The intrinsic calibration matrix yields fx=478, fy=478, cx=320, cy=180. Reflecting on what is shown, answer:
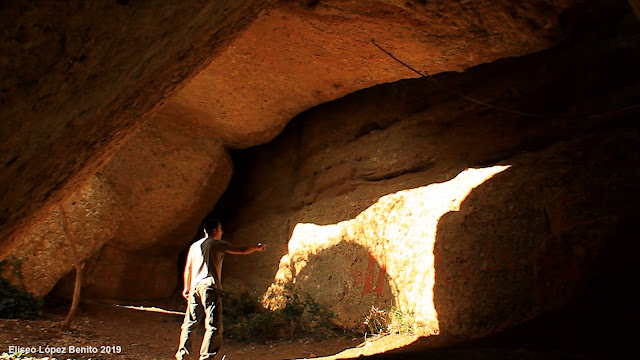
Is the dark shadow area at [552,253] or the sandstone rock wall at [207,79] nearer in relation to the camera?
the sandstone rock wall at [207,79]

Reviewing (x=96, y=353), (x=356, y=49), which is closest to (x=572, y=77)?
(x=356, y=49)

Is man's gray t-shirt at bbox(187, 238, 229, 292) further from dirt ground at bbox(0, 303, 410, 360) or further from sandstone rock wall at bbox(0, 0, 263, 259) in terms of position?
sandstone rock wall at bbox(0, 0, 263, 259)

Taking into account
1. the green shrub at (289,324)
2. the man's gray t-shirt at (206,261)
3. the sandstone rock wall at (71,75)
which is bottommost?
the green shrub at (289,324)

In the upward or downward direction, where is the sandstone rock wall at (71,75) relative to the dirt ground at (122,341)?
upward

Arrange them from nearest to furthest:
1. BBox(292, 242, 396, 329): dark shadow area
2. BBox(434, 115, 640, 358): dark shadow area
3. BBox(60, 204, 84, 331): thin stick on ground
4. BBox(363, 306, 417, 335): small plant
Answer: BBox(434, 115, 640, 358): dark shadow area
BBox(363, 306, 417, 335): small plant
BBox(292, 242, 396, 329): dark shadow area
BBox(60, 204, 84, 331): thin stick on ground

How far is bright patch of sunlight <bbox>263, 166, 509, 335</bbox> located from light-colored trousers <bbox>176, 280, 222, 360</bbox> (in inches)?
66.3

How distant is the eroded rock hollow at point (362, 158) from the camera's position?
2.04 meters

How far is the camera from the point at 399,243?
4785 millimetres

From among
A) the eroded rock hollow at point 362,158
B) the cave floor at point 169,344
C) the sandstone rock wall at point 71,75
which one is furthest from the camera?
the cave floor at point 169,344

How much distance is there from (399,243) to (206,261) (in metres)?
1.95

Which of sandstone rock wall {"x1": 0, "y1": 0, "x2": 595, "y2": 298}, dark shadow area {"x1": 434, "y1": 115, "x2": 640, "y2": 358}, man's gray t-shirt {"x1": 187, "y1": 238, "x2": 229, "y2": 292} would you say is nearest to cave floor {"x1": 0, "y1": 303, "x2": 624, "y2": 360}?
dark shadow area {"x1": 434, "y1": 115, "x2": 640, "y2": 358}

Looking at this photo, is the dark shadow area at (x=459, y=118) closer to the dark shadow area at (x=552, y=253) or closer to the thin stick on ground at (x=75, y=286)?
the dark shadow area at (x=552, y=253)

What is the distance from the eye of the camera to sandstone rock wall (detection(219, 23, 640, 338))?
3.69 metres

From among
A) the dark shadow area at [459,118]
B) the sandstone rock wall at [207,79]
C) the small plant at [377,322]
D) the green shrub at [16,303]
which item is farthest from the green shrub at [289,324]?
the green shrub at [16,303]
